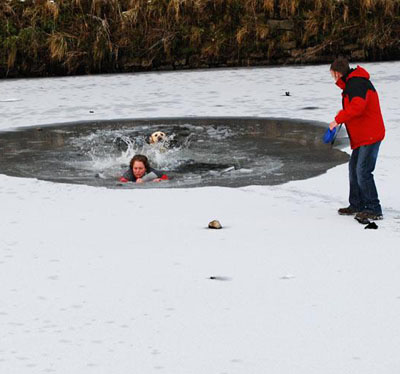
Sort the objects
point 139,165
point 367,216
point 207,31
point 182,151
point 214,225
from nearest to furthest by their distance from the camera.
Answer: point 214,225 < point 367,216 < point 139,165 < point 182,151 < point 207,31

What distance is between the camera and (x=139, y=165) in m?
10.5

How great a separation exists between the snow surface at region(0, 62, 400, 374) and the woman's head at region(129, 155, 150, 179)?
695mm

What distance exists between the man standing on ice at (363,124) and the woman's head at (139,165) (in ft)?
9.44

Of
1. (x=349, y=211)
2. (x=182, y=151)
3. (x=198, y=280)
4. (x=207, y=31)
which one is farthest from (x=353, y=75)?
(x=207, y=31)

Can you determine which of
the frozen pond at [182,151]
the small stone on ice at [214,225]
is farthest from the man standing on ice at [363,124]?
the frozen pond at [182,151]

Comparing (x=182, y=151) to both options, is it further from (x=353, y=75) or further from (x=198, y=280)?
(x=198, y=280)

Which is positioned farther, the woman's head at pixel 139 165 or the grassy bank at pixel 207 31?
the grassy bank at pixel 207 31

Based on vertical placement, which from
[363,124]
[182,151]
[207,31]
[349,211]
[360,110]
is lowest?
[182,151]

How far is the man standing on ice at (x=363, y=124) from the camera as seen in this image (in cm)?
808

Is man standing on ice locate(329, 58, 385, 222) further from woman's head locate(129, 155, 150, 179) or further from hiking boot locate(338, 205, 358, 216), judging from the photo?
woman's head locate(129, 155, 150, 179)

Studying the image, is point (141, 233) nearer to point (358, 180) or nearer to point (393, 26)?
point (358, 180)

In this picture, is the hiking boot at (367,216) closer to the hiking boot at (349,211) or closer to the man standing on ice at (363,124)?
the man standing on ice at (363,124)

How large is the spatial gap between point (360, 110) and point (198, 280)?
239 cm

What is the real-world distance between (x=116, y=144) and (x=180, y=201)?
4350 mm
